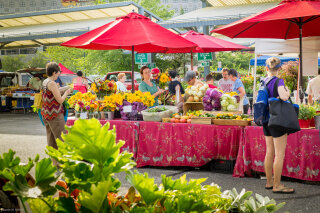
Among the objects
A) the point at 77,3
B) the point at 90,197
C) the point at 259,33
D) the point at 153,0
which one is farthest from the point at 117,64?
the point at 77,3

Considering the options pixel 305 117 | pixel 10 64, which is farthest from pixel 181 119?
pixel 10 64

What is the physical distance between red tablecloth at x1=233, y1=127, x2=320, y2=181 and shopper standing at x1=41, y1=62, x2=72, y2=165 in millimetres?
3020

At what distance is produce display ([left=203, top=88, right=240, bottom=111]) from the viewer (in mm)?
6505

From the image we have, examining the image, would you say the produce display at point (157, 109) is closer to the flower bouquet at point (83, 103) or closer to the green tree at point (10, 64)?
the flower bouquet at point (83, 103)

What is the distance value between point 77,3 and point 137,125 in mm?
86064

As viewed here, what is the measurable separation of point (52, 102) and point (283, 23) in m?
4.66

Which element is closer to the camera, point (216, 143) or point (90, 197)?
point (90, 197)

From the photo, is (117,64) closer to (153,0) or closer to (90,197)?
(153,0)

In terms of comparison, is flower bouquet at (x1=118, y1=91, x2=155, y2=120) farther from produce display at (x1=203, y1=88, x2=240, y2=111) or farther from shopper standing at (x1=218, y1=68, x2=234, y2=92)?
shopper standing at (x1=218, y1=68, x2=234, y2=92)

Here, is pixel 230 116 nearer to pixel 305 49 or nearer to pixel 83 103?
pixel 83 103

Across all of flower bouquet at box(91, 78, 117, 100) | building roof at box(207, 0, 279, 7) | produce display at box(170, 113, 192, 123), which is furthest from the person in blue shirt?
building roof at box(207, 0, 279, 7)

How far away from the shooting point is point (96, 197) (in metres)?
0.85

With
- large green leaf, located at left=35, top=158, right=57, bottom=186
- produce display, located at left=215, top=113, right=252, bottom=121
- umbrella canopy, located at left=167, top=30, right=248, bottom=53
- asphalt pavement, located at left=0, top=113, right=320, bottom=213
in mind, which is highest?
umbrella canopy, located at left=167, top=30, right=248, bottom=53

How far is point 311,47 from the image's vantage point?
8.29 m
